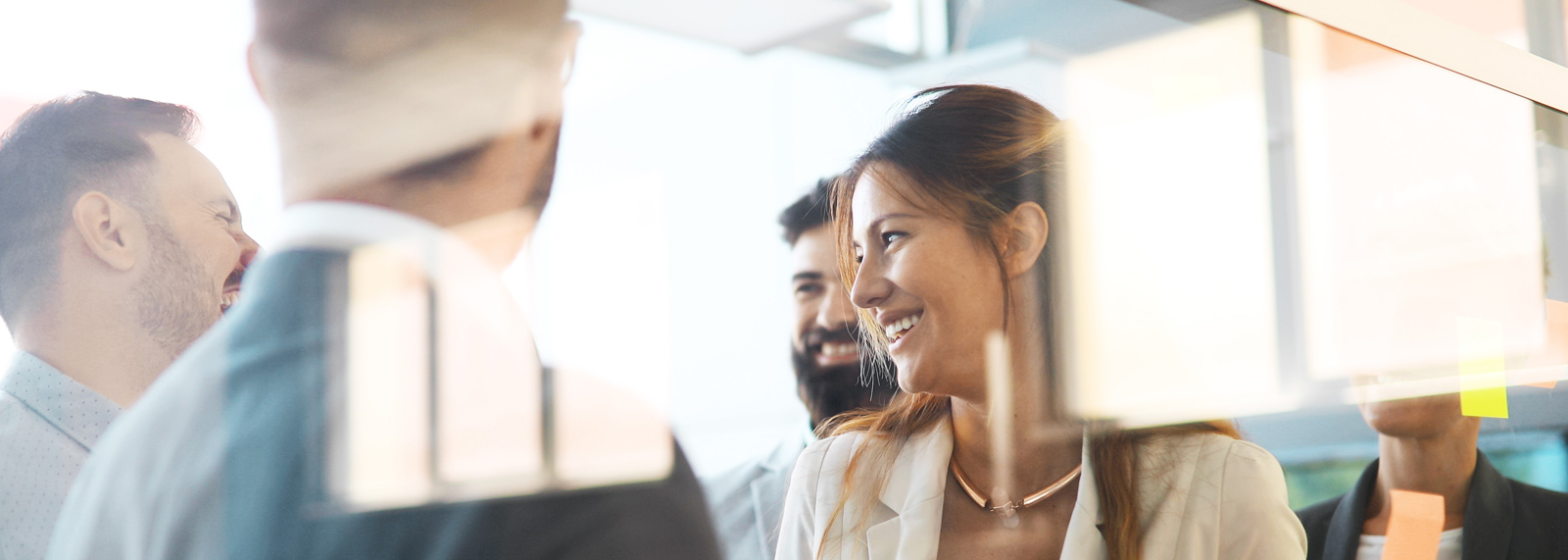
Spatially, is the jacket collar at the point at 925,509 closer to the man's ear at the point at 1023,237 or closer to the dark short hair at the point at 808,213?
the man's ear at the point at 1023,237

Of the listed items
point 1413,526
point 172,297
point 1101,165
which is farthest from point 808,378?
point 1413,526

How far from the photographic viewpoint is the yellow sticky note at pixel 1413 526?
200 centimetres

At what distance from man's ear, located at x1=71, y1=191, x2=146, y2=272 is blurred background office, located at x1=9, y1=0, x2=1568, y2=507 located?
0.25 feet

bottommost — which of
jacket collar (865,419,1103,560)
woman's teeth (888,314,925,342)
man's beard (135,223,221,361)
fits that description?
jacket collar (865,419,1103,560)

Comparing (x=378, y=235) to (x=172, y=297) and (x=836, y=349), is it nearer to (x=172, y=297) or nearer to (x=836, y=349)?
(x=172, y=297)

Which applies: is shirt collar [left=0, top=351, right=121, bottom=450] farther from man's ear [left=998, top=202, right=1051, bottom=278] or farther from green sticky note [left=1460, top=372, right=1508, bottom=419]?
green sticky note [left=1460, top=372, right=1508, bottom=419]

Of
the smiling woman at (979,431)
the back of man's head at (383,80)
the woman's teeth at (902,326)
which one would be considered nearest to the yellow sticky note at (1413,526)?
the smiling woman at (979,431)

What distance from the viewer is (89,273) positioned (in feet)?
2.57

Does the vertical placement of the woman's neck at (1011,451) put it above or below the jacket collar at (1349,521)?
above

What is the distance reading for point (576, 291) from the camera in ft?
3.32

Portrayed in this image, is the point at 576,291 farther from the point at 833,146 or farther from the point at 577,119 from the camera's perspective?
the point at 833,146

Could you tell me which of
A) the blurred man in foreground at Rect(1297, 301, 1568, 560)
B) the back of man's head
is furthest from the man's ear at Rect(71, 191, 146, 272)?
the blurred man in foreground at Rect(1297, 301, 1568, 560)

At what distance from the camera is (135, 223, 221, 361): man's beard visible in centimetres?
79

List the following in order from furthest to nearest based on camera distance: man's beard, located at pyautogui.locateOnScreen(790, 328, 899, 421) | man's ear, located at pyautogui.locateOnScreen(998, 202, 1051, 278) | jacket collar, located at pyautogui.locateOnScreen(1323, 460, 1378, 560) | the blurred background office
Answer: jacket collar, located at pyautogui.locateOnScreen(1323, 460, 1378, 560) < man's ear, located at pyautogui.locateOnScreen(998, 202, 1051, 278) < man's beard, located at pyautogui.locateOnScreen(790, 328, 899, 421) < the blurred background office
